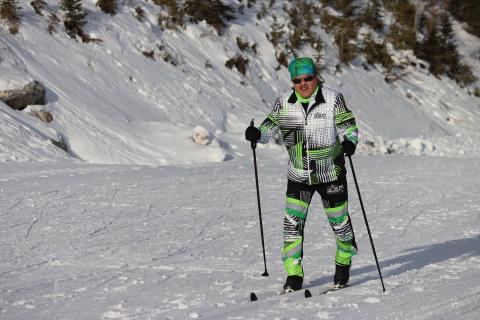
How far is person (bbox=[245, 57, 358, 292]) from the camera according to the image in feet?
15.7

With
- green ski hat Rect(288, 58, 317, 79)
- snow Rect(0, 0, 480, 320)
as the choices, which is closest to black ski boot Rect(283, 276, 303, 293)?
snow Rect(0, 0, 480, 320)

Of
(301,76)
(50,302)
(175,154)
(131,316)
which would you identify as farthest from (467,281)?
(175,154)

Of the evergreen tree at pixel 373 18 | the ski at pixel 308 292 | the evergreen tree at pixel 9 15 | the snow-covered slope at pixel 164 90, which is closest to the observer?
the ski at pixel 308 292

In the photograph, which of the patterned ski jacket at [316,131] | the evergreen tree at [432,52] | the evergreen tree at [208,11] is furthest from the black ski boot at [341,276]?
the evergreen tree at [432,52]

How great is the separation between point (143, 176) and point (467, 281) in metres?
6.28

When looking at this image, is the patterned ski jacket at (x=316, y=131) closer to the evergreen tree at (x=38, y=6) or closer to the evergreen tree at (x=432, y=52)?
the evergreen tree at (x=38, y=6)

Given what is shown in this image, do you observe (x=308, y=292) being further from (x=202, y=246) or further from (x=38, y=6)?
(x=38, y=6)

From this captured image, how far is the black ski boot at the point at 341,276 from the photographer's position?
4.89m

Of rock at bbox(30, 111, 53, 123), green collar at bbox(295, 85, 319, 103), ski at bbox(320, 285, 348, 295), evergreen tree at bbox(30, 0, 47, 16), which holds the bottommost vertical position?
ski at bbox(320, 285, 348, 295)

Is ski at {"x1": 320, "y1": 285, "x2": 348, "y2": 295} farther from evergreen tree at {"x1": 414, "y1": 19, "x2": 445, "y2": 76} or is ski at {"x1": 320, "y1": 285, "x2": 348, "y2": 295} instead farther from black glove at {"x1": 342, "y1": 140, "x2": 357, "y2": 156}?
evergreen tree at {"x1": 414, "y1": 19, "x2": 445, "y2": 76}

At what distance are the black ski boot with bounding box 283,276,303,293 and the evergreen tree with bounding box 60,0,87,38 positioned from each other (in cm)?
1339

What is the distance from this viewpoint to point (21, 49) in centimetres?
1505

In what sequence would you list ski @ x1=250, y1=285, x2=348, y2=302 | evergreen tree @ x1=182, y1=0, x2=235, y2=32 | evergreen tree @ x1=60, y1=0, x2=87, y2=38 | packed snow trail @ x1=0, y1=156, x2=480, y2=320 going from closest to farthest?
packed snow trail @ x1=0, y1=156, x2=480, y2=320
ski @ x1=250, y1=285, x2=348, y2=302
evergreen tree @ x1=60, y1=0, x2=87, y2=38
evergreen tree @ x1=182, y1=0, x2=235, y2=32

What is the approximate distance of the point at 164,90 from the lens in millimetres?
17438
